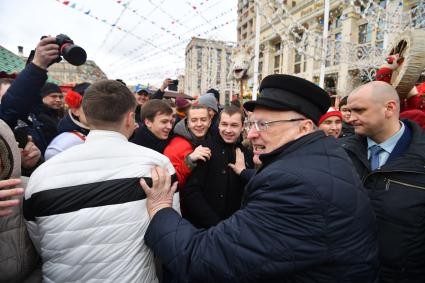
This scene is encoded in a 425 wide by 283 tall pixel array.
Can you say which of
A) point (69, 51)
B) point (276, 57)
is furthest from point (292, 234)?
point (276, 57)

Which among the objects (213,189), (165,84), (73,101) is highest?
(165,84)

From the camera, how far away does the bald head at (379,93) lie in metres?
2.15

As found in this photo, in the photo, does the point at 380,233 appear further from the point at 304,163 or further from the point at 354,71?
the point at 354,71

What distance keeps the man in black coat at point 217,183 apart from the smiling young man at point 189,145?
12 cm

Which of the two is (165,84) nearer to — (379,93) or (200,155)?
(200,155)

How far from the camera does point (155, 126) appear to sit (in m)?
3.23

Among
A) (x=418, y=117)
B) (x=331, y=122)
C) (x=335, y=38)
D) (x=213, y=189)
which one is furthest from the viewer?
(x=335, y=38)

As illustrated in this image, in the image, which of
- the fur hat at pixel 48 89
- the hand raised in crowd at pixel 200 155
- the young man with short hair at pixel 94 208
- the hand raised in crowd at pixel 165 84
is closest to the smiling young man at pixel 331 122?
the hand raised in crowd at pixel 200 155

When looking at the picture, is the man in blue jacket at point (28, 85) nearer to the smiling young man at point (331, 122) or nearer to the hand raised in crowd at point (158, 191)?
the hand raised in crowd at point (158, 191)

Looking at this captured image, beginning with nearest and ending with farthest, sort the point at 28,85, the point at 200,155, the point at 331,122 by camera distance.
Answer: the point at 28,85
the point at 200,155
the point at 331,122

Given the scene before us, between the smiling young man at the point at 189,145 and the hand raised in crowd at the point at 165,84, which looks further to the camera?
the hand raised in crowd at the point at 165,84

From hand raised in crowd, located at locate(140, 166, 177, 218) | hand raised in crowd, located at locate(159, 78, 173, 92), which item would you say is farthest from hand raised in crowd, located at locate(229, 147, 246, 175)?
hand raised in crowd, located at locate(159, 78, 173, 92)

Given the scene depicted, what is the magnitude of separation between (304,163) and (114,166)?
100 centimetres

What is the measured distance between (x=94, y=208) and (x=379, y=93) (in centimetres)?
240
